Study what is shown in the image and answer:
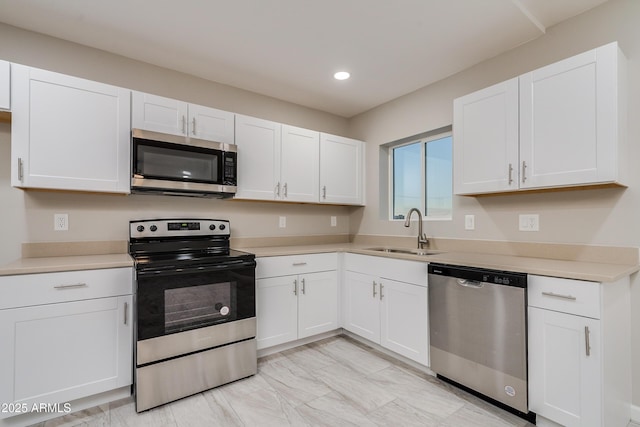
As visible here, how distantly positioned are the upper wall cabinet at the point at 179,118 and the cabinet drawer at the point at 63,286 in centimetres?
110

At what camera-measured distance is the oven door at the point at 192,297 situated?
191cm

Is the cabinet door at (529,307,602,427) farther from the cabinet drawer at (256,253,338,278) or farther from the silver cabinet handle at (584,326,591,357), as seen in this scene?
the cabinet drawer at (256,253,338,278)

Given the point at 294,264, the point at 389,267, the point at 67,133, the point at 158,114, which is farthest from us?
the point at 294,264

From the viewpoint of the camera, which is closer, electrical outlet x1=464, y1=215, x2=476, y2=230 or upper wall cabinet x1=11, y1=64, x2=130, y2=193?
upper wall cabinet x1=11, y1=64, x2=130, y2=193

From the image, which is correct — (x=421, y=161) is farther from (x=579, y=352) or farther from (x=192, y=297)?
(x=192, y=297)

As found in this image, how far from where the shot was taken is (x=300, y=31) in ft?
7.13

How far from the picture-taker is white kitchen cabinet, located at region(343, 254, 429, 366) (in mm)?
2305

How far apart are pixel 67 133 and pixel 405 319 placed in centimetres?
277

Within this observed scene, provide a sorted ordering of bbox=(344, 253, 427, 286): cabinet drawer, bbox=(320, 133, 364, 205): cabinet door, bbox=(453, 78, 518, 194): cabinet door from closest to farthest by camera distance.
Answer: bbox=(453, 78, 518, 194): cabinet door
bbox=(344, 253, 427, 286): cabinet drawer
bbox=(320, 133, 364, 205): cabinet door

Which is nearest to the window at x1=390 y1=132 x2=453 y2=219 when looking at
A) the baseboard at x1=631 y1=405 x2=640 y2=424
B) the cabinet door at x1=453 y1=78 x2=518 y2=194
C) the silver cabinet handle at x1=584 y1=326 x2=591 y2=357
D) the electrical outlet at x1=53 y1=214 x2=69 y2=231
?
the cabinet door at x1=453 y1=78 x2=518 y2=194

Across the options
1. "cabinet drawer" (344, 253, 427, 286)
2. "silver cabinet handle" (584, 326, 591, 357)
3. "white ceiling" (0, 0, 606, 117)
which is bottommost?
"silver cabinet handle" (584, 326, 591, 357)

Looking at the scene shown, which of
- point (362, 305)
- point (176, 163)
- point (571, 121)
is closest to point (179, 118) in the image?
point (176, 163)

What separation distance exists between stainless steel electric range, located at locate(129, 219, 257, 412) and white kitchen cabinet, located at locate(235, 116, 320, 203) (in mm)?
758

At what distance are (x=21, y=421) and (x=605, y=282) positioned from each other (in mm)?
3182
